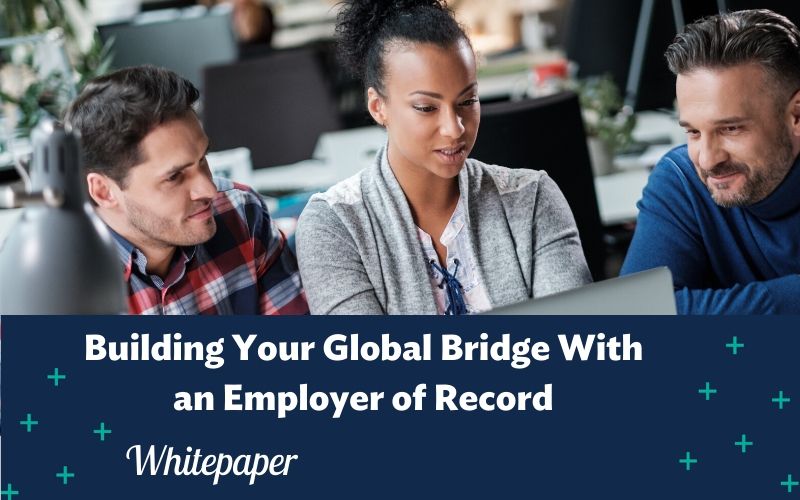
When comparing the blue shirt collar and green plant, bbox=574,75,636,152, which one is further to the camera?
green plant, bbox=574,75,636,152

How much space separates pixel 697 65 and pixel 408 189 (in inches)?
18.4

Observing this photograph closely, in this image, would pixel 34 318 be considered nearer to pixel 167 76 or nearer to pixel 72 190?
pixel 72 190

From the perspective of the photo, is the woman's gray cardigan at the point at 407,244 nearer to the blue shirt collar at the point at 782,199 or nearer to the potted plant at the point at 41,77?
the blue shirt collar at the point at 782,199

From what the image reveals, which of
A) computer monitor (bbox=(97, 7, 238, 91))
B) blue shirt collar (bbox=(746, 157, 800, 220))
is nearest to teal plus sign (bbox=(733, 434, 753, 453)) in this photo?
blue shirt collar (bbox=(746, 157, 800, 220))

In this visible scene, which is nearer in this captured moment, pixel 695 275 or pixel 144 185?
pixel 144 185

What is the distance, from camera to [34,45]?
3068 mm

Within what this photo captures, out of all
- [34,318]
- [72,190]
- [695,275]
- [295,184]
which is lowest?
[295,184]

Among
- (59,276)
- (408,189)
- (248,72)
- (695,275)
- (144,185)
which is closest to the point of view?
(59,276)

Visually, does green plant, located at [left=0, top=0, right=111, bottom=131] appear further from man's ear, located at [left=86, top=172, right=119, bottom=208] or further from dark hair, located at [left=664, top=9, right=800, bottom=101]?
dark hair, located at [left=664, top=9, right=800, bottom=101]

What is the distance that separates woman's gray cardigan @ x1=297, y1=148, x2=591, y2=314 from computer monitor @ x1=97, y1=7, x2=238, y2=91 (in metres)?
2.17

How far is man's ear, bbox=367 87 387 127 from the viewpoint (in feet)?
5.26

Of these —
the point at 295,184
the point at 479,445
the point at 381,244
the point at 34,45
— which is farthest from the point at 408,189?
the point at 34,45

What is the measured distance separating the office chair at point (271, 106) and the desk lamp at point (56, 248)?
2.45m

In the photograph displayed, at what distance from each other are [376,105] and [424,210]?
0.17 metres
